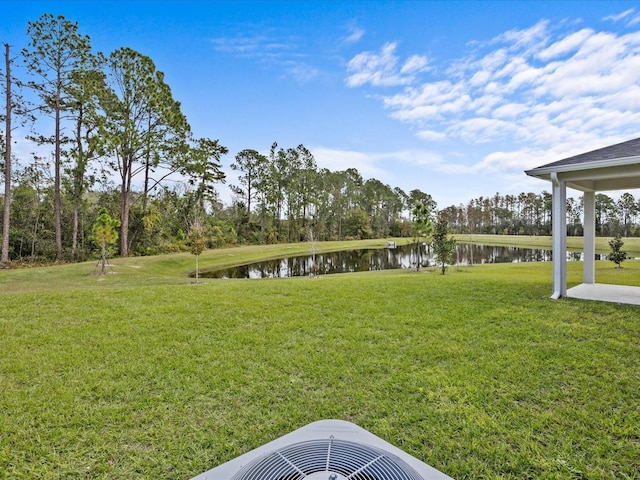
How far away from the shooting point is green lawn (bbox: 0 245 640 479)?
1761 mm

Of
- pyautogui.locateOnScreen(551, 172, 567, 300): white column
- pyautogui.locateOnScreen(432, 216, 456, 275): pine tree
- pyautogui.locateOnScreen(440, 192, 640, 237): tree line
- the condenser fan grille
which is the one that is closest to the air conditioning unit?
the condenser fan grille

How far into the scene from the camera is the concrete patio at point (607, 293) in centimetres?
491

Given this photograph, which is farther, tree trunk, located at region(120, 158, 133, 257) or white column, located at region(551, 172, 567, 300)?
tree trunk, located at region(120, 158, 133, 257)

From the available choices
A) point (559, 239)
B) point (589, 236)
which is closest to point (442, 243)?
point (589, 236)

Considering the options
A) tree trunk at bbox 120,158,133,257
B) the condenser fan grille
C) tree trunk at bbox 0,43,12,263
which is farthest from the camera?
tree trunk at bbox 120,158,133,257

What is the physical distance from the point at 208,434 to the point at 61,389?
146cm

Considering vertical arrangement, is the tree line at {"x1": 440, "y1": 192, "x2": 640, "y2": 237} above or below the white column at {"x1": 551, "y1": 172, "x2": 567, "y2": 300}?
above

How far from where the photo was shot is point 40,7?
11.0 meters

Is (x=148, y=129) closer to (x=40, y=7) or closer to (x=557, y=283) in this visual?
(x=40, y=7)

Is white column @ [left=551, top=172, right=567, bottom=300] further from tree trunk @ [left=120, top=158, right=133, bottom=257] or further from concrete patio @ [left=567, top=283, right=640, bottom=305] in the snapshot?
tree trunk @ [left=120, top=158, right=133, bottom=257]

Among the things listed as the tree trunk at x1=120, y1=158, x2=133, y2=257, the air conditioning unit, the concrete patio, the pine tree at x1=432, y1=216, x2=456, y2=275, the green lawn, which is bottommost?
the green lawn

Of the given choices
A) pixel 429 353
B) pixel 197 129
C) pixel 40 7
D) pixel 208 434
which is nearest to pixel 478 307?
pixel 429 353

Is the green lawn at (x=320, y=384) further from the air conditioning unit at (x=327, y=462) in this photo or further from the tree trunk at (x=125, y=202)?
the tree trunk at (x=125, y=202)

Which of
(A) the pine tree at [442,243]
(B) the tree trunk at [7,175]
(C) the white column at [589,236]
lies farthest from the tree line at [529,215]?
(B) the tree trunk at [7,175]
